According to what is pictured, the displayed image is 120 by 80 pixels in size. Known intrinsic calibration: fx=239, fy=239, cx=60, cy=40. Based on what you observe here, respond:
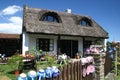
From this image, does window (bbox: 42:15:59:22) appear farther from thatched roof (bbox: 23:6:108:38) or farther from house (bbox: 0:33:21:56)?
house (bbox: 0:33:21:56)

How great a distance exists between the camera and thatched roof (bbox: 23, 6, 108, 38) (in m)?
23.4

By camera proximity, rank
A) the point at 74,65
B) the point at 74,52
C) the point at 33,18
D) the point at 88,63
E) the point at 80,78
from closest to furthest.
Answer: the point at 74,65
the point at 80,78
the point at 88,63
the point at 33,18
the point at 74,52

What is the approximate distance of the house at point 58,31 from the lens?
23.5 metres

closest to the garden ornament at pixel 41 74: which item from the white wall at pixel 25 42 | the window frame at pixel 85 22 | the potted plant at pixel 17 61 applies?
the potted plant at pixel 17 61

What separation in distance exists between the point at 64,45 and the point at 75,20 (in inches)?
138

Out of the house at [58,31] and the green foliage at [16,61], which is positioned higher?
the house at [58,31]

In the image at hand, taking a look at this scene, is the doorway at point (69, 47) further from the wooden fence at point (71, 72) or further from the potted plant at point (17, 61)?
the wooden fence at point (71, 72)

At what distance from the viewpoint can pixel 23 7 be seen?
2508 centimetres

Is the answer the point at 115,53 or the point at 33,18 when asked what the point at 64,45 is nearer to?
the point at 33,18

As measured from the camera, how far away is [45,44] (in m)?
25.0

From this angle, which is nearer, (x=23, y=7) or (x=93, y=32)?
(x=23, y=7)

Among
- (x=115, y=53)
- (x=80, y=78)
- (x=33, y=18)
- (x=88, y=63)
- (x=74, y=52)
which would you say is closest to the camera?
(x=80, y=78)

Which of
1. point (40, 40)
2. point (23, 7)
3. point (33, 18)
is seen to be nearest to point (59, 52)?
point (40, 40)

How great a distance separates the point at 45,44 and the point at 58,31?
196 cm
